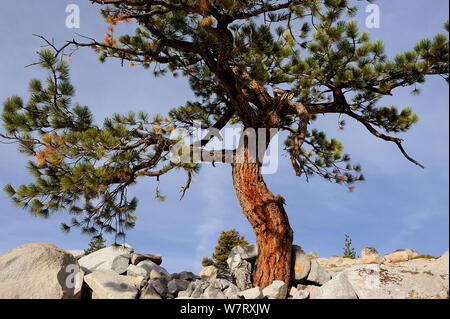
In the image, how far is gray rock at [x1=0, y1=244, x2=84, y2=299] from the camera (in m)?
4.16

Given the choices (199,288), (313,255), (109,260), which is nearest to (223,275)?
(199,288)

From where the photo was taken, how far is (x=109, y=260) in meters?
5.41

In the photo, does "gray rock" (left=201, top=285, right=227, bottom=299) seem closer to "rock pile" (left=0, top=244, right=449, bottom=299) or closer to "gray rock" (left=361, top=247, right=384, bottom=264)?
"rock pile" (left=0, top=244, right=449, bottom=299)

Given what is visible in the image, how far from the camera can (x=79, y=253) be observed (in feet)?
21.3

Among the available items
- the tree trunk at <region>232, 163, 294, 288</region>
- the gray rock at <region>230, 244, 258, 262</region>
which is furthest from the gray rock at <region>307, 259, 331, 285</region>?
the gray rock at <region>230, 244, 258, 262</region>

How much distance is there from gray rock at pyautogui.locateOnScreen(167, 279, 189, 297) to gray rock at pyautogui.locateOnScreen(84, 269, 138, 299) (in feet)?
1.60

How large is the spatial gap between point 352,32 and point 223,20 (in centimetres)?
182

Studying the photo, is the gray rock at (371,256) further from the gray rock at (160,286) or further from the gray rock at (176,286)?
the gray rock at (160,286)

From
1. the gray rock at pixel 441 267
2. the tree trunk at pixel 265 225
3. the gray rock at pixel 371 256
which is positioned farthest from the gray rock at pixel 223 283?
the gray rock at pixel 371 256

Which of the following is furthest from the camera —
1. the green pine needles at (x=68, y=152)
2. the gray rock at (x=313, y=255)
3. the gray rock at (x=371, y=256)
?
the gray rock at (x=313, y=255)

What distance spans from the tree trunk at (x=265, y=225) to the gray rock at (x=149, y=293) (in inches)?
50.9

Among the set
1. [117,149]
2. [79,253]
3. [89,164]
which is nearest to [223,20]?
[117,149]

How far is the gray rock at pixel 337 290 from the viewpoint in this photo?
166 inches
